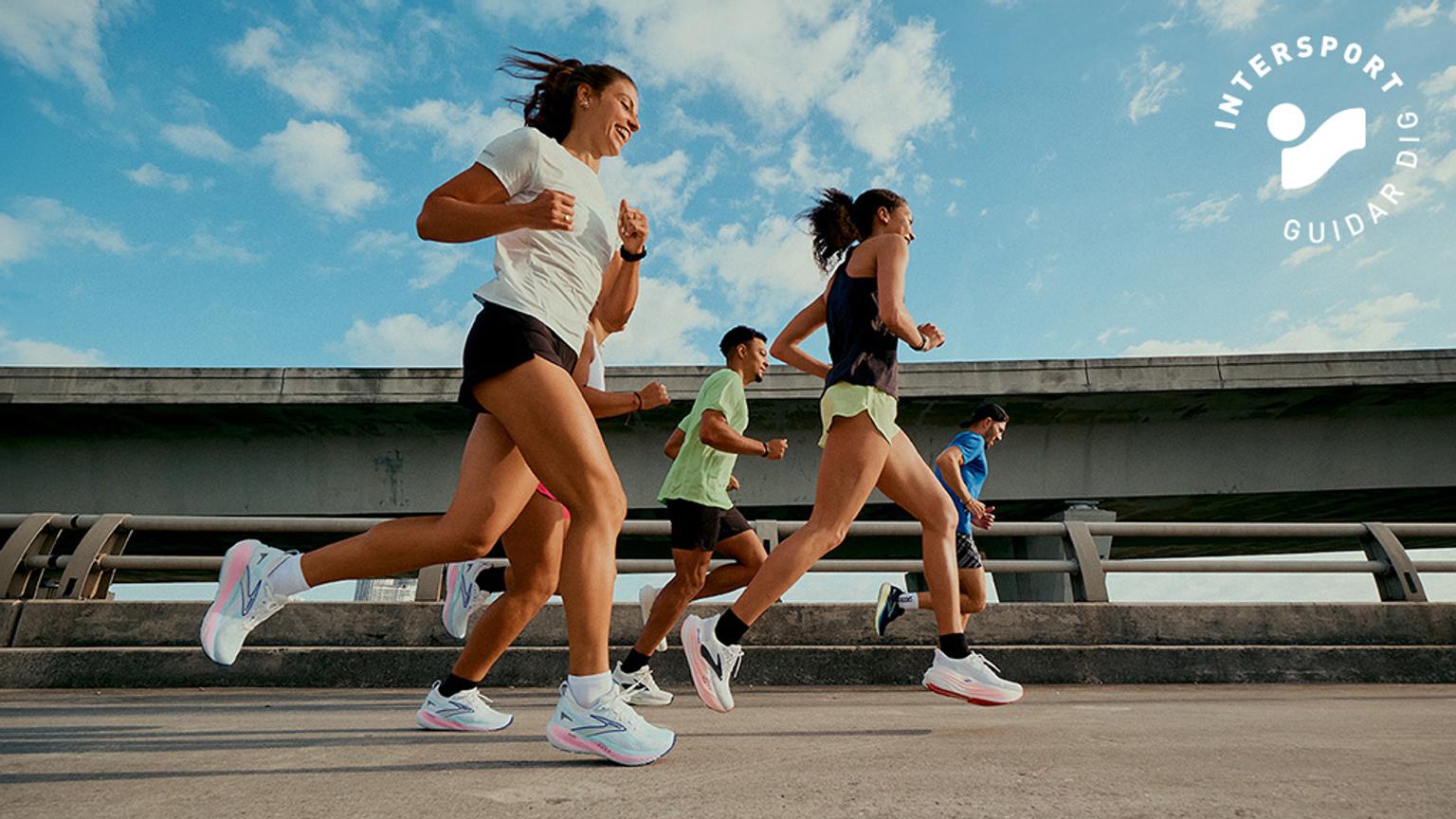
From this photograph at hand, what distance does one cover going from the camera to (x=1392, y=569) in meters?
7.22

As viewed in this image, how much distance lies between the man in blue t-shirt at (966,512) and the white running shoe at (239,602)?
A: 342 centimetres

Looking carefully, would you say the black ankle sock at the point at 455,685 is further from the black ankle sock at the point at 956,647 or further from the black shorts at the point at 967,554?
the black shorts at the point at 967,554

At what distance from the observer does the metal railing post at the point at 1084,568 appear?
6785 mm

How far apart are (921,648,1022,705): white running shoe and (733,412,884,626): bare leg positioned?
73cm

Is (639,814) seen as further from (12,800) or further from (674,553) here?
(674,553)

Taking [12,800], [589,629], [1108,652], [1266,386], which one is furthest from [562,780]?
[1266,386]

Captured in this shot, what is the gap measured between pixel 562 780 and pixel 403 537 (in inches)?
40.9

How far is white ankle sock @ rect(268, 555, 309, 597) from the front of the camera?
2736 mm

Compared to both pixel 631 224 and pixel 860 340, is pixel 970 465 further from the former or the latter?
pixel 631 224

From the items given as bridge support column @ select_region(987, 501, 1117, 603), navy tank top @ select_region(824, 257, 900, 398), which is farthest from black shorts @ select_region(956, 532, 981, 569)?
bridge support column @ select_region(987, 501, 1117, 603)

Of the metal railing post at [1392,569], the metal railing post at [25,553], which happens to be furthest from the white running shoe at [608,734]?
the metal railing post at [1392,569]

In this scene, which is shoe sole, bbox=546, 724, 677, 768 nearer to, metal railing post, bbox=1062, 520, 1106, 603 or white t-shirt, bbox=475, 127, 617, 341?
white t-shirt, bbox=475, 127, 617, 341

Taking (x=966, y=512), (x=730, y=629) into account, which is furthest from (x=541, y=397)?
(x=966, y=512)

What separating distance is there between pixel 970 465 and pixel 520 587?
3559 millimetres
